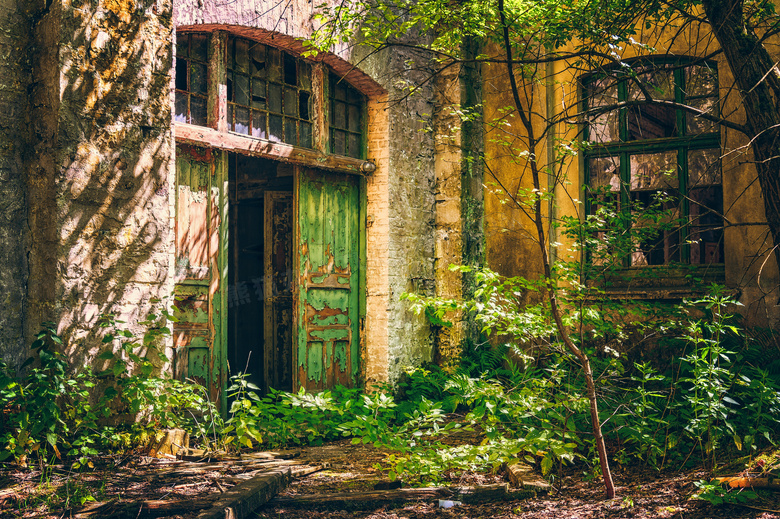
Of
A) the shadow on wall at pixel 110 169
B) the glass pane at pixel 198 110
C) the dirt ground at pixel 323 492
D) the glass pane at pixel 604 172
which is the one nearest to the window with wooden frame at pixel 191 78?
the glass pane at pixel 198 110

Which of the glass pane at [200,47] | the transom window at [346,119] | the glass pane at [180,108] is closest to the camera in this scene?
the glass pane at [180,108]

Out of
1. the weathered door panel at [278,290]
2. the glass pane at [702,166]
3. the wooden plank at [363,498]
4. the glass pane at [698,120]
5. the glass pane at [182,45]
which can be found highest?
the glass pane at [182,45]

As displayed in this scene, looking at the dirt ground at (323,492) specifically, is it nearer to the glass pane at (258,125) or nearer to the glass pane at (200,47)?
the glass pane at (258,125)

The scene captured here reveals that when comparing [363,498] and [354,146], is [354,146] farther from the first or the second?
[363,498]

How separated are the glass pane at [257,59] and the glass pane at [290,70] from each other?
0.27 metres

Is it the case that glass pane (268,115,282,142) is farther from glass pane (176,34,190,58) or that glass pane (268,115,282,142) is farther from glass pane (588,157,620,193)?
glass pane (588,157,620,193)

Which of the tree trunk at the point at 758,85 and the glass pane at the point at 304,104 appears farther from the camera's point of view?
the glass pane at the point at 304,104

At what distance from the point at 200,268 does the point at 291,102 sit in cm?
186

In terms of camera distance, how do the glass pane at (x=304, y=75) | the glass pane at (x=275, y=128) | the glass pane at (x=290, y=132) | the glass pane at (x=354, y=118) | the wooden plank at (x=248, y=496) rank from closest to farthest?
1. the wooden plank at (x=248, y=496)
2. the glass pane at (x=275, y=128)
3. the glass pane at (x=290, y=132)
4. the glass pane at (x=304, y=75)
5. the glass pane at (x=354, y=118)

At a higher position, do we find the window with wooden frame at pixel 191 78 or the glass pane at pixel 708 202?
the window with wooden frame at pixel 191 78

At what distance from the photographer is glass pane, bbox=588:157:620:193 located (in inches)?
250

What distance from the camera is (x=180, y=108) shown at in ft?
15.7

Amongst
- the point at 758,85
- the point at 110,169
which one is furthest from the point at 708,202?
the point at 110,169

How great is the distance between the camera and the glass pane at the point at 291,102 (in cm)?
563
